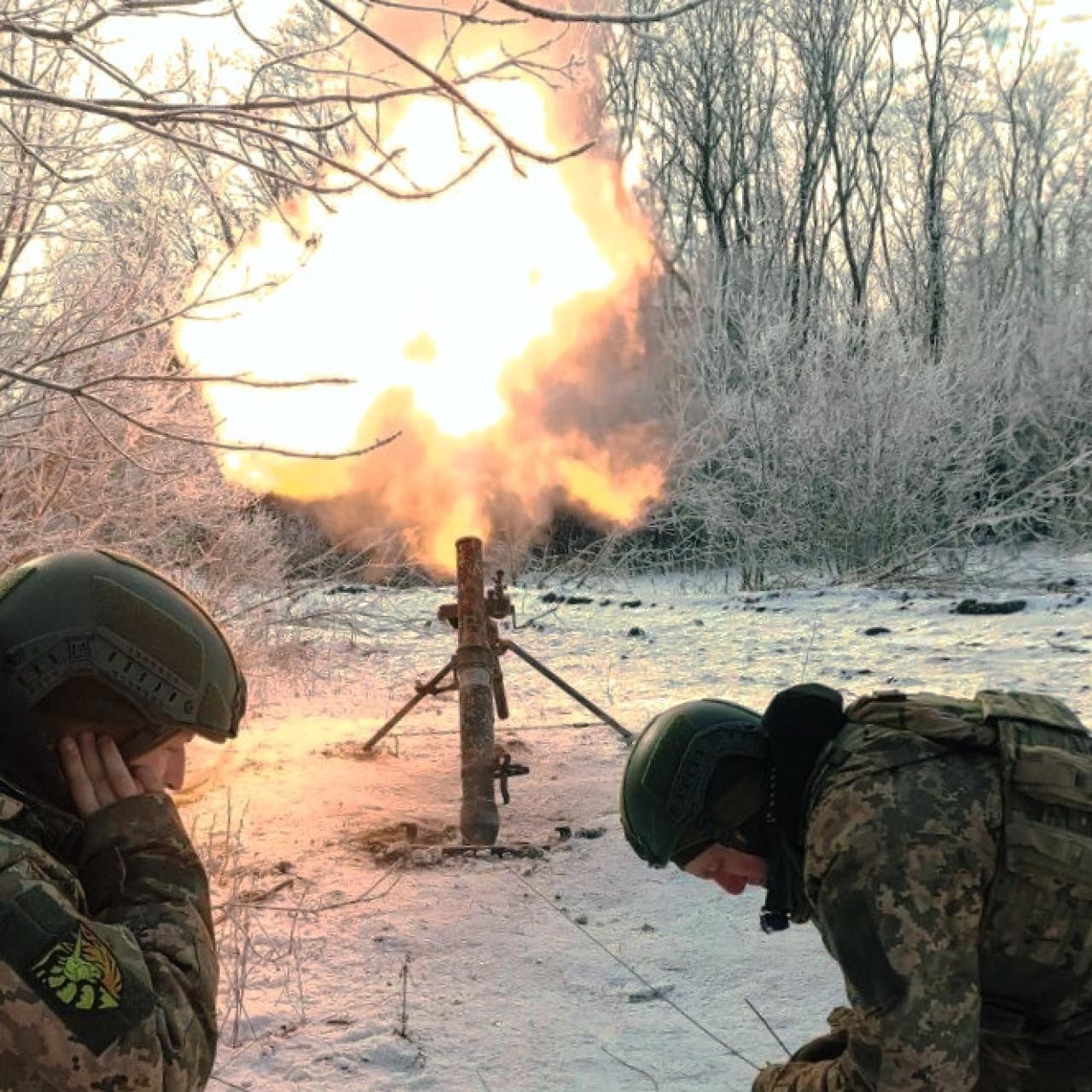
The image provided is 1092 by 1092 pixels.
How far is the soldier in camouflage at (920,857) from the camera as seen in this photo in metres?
2.00

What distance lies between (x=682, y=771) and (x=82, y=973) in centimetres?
131

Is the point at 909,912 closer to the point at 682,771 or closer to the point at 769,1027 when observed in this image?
the point at 682,771

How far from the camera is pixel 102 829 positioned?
1.49 metres

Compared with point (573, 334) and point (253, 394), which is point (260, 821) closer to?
point (253, 394)

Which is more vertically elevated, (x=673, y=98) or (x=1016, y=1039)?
(x=673, y=98)

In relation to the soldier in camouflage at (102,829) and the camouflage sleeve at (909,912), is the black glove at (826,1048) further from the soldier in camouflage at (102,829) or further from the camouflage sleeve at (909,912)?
the soldier in camouflage at (102,829)

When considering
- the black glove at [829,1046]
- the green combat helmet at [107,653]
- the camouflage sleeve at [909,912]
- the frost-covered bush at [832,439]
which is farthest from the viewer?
the frost-covered bush at [832,439]

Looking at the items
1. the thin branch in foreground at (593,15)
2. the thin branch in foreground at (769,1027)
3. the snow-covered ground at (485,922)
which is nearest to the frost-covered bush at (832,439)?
the snow-covered ground at (485,922)

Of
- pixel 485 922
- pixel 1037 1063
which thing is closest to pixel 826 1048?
pixel 1037 1063

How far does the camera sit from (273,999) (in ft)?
13.5

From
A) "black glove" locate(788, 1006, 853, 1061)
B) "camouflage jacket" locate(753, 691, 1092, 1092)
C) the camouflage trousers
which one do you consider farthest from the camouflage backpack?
"black glove" locate(788, 1006, 853, 1061)

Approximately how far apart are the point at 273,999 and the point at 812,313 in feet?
54.8

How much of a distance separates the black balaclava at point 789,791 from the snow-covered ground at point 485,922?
156 cm

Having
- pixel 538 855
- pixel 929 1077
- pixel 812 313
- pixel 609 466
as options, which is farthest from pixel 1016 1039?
pixel 812 313
